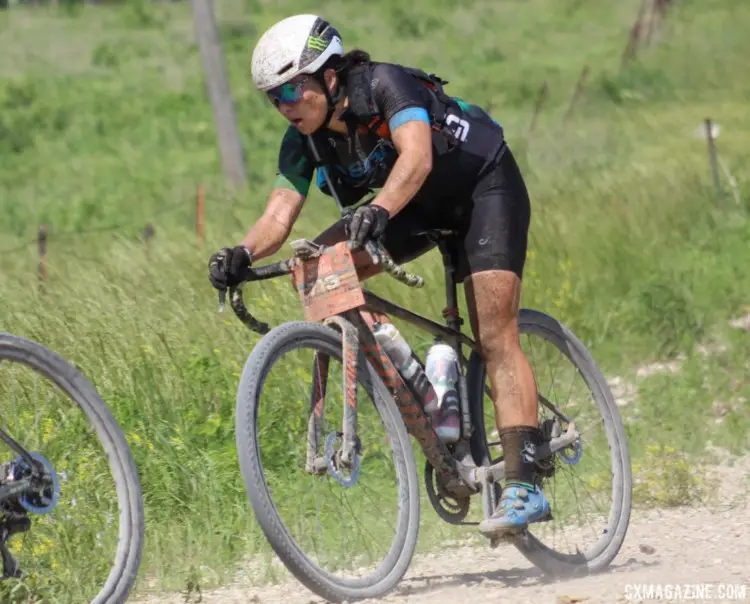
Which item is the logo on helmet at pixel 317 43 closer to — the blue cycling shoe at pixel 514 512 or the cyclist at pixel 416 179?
the cyclist at pixel 416 179

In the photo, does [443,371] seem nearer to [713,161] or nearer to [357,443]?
[357,443]

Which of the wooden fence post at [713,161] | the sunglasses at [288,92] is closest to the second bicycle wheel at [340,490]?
the sunglasses at [288,92]

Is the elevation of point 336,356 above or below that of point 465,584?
above

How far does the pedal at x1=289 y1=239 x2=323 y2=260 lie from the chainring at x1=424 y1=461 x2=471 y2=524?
96 cm

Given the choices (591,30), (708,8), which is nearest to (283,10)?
(591,30)

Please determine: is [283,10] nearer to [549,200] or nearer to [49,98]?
[49,98]

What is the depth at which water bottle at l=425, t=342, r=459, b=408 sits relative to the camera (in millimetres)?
5508

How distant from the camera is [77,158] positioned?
24.9 meters

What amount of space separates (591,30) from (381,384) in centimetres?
3379

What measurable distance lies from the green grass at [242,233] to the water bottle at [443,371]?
1175 mm

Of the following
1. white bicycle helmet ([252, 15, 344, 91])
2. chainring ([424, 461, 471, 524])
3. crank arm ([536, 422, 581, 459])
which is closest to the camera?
white bicycle helmet ([252, 15, 344, 91])

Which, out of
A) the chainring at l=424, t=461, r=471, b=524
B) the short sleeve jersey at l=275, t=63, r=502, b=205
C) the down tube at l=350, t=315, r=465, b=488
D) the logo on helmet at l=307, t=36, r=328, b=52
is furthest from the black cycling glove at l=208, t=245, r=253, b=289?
the chainring at l=424, t=461, r=471, b=524

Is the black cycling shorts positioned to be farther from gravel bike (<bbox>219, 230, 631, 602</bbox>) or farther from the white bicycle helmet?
the white bicycle helmet

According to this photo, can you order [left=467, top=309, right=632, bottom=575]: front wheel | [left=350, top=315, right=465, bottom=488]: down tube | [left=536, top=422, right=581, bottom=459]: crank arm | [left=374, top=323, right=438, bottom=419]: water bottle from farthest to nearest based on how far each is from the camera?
[left=467, top=309, right=632, bottom=575]: front wheel
[left=536, top=422, right=581, bottom=459]: crank arm
[left=374, top=323, right=438, bottom=419]: water bottle
[left=350, top=315, right=465, bottom=488]: down tube
